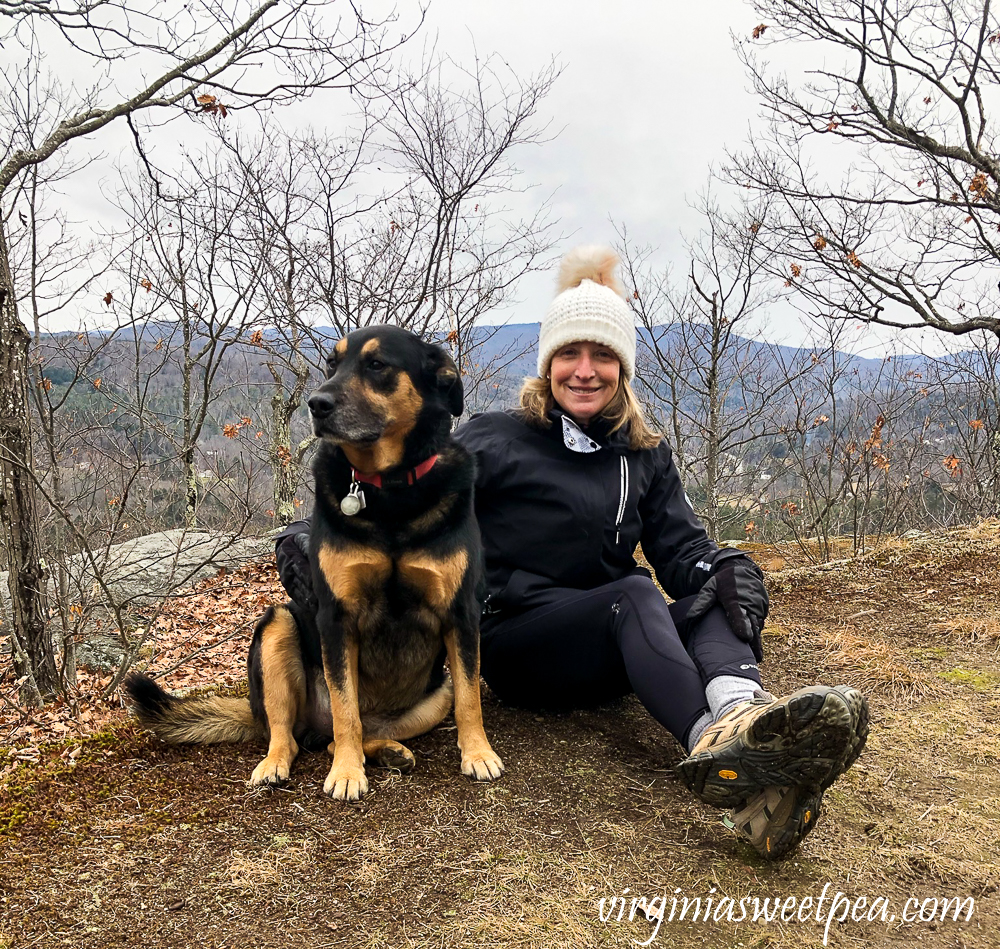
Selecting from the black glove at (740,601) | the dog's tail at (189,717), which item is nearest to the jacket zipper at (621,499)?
the black glove at (740,601)

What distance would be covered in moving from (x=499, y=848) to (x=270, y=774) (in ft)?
3.50

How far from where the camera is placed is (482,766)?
2.83 m

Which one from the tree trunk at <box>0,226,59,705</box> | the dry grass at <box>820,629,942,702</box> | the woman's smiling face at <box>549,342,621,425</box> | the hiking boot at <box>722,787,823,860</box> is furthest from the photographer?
the tree trunk at <box>0,226,59,705</box>

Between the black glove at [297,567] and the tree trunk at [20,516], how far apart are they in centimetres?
184

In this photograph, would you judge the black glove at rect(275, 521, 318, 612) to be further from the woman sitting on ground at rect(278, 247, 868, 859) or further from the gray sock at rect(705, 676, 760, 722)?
the gray sock at rect(705, 676, 760, 722)

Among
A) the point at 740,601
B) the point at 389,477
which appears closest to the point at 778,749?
the point at 740,601

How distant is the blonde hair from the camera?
136 inches

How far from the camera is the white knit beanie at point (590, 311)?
3.41 metres

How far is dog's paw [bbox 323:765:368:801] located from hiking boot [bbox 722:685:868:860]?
1.40 m

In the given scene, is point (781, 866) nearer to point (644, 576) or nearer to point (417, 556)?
point (644, 576)

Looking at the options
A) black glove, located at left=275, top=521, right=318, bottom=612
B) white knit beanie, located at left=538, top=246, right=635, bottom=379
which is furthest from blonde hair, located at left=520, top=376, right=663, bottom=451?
black glove, located at left=275, top=521, right=318, bottom=612

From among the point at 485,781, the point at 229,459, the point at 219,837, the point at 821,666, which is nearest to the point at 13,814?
the point at 219,837

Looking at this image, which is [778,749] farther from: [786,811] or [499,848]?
[499,848]

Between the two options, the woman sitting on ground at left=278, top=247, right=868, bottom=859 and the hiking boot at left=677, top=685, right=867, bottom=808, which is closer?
the hiking boot at left=677, top=685, right=867, bottom=808
